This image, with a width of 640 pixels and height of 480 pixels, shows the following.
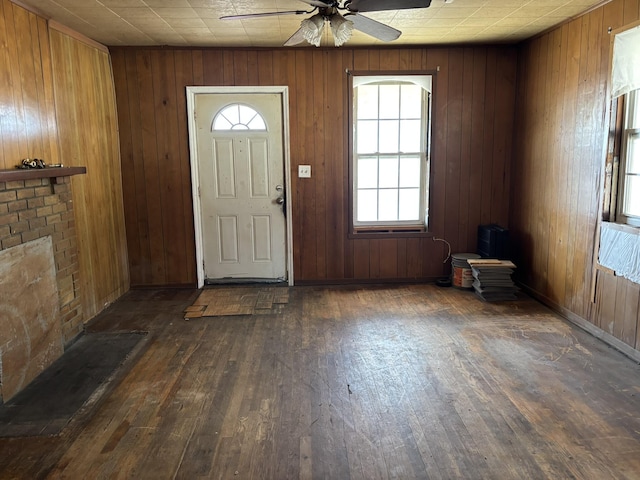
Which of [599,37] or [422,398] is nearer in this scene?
[422,398]

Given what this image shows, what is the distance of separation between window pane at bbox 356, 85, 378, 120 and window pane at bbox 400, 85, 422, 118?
29cm

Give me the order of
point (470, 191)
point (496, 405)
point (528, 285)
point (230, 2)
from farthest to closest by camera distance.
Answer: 1. point (470, 191)
2. point (528, 285)
3. point (230, 2)
4. point (496, 405)

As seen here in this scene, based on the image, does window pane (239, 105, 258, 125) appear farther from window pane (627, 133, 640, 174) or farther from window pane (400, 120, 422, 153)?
window pane (627, 133, 640, 174)

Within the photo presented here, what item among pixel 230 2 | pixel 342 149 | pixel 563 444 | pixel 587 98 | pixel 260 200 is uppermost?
pixel 230 2

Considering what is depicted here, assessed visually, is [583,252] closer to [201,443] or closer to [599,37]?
[599,37]

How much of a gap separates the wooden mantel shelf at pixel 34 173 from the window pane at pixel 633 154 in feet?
13.7

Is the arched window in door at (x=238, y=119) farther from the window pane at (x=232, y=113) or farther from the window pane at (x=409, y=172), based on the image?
the window pane at (x=409, y=172)

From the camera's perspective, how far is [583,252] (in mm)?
3924

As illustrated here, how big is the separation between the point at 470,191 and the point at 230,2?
3190 mm

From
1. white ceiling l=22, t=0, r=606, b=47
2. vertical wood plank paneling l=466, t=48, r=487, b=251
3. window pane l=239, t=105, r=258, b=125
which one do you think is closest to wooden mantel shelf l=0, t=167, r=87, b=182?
white ceiling l=22, t=0, r=606, b=47

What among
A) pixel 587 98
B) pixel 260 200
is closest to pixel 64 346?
pixel 260 200

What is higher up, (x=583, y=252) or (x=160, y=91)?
(x=160, y=91)

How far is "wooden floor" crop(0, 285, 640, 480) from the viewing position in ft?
7.27

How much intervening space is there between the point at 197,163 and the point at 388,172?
83.5 inches
